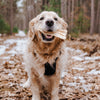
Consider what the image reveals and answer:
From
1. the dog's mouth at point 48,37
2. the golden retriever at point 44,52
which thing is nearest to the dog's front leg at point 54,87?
the golden retriever at point 44,52

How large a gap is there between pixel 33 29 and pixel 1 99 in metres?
1.66

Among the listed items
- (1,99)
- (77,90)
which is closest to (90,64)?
(77,90)

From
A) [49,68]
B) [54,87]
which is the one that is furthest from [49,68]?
[54,87]

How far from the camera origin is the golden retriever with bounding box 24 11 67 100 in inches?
90.0

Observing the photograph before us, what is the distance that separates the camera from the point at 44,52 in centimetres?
241

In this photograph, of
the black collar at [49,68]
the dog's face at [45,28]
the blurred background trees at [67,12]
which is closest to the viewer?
the dog's face at [45,28]

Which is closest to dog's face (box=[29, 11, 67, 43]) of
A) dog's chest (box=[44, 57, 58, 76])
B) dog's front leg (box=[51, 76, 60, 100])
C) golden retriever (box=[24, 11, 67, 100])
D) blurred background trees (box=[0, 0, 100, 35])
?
golden retriever (box=[24, 11, 67, 100])

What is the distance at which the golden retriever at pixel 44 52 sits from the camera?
229 centimetres

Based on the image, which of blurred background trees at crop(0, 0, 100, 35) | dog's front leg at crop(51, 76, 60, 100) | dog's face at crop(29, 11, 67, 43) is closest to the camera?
dog's face at crop(29, 11, 67, 43)

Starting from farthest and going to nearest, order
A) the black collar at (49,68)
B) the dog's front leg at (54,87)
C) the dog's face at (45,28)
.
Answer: the dog's front leg at (54,87) → the black collar at (49,68) → the dog's face at (45,28)

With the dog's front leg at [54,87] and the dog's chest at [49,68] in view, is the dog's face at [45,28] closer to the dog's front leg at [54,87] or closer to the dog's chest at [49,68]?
the dog's chest at [49,68]

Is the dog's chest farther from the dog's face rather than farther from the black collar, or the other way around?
the dog's face

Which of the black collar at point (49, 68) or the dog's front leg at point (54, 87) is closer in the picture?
the black collar at point (49, 68)

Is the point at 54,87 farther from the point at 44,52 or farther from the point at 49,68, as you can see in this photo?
the point at 44,52
